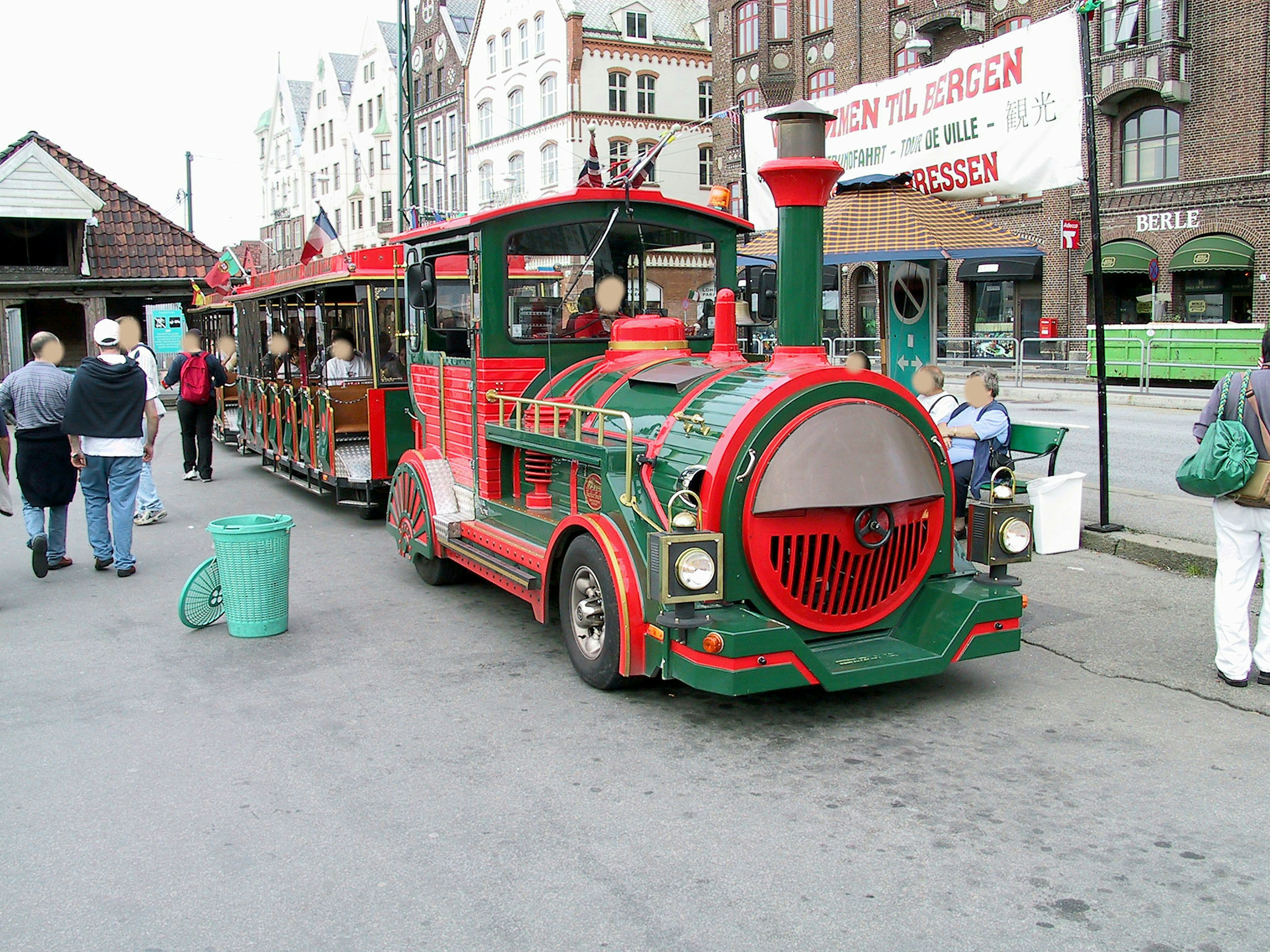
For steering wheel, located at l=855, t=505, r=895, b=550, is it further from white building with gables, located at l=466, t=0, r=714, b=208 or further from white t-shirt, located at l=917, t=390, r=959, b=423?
white building with gables, located at l=466, t=0, r=714, b=208

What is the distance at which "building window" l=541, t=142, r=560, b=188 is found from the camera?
154 feet

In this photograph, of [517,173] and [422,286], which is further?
[517,173]

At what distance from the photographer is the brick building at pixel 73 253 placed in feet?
66.7

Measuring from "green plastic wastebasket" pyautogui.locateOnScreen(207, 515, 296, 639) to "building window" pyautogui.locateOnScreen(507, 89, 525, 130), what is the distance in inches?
1790

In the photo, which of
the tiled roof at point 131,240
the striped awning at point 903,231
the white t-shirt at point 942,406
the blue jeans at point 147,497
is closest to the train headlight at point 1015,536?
the white t-shirt at point 942,406

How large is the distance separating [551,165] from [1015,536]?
4437cm

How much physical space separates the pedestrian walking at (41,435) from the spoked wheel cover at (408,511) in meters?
2.40

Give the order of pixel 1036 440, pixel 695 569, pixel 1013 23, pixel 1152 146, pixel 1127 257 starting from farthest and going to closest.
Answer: pixel 1013 23 < pixel 1127 257 < pixel 1152 146 < pixel 1036 440 < pixel 695 569

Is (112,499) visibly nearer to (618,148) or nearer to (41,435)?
(41,435)

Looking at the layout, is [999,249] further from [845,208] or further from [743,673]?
[743,673]

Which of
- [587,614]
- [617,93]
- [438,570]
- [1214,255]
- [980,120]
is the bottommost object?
[438,570]

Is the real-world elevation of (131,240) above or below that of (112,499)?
above

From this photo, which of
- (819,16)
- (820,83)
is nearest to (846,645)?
(820,83)

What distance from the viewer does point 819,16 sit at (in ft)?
124
